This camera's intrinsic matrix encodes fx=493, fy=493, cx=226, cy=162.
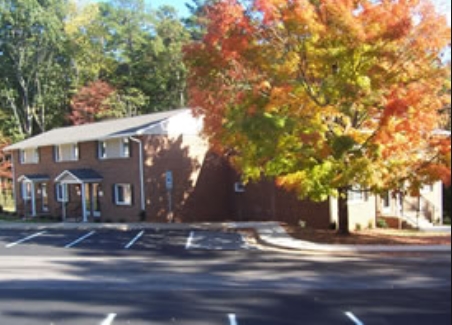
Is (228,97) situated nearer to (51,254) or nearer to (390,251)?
(51,254)

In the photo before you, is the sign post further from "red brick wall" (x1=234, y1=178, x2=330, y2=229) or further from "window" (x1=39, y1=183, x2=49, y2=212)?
"window" (x1=39, y1=183, x2=49, y2=212)

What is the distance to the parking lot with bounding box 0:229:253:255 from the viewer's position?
17.0 m

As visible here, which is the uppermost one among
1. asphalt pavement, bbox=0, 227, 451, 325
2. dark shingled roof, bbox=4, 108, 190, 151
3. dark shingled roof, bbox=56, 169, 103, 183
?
→ dark shingled roof, bbox=4, 108, 190, 151

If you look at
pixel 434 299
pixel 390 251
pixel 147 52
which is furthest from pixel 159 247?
pixel 147 52

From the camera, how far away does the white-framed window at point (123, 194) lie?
2577cm

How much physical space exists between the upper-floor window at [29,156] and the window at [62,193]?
385 cm

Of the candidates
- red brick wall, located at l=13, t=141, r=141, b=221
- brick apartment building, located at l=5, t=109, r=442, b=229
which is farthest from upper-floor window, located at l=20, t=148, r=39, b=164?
brick apartment building, located at l=5, t=109, r=442, b=229

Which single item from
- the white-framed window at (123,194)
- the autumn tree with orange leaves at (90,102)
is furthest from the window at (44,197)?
the autumn tree with orange leaves at (90,102)

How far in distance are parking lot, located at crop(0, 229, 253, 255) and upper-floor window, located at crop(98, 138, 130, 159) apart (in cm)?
514

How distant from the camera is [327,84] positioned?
44.1ft

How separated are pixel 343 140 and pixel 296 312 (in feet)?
20.5

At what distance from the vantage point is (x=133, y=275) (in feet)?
40.8

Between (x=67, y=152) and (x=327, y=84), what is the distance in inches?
845

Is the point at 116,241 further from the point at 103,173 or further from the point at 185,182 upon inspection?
the point at 103,173
